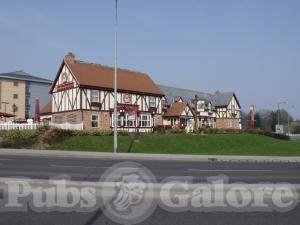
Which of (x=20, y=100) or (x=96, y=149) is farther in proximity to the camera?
(x=20, y=100)

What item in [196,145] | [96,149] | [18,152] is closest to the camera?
[18,152]

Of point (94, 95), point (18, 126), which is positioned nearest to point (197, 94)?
point (94, 95)

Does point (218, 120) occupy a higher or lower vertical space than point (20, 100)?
lower

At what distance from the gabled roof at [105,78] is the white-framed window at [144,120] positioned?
2981 mm

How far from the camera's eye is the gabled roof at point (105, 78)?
44031 millimetres

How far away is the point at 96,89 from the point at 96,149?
15.8m

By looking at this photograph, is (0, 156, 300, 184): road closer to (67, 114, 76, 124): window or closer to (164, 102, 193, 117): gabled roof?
(67, 114, 76, 124): window

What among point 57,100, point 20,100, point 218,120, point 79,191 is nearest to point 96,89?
point 57,100

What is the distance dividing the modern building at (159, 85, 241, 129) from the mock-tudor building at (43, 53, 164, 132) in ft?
22.8

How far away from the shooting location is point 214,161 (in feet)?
75.0

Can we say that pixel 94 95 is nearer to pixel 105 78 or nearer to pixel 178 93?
pixel 105 78

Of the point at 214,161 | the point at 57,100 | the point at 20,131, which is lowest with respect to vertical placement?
the point at 214,161

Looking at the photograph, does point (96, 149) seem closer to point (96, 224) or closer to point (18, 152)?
point (18, 152)

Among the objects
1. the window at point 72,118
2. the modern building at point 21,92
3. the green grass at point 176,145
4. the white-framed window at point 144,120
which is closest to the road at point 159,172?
the green grass at point 176,145
